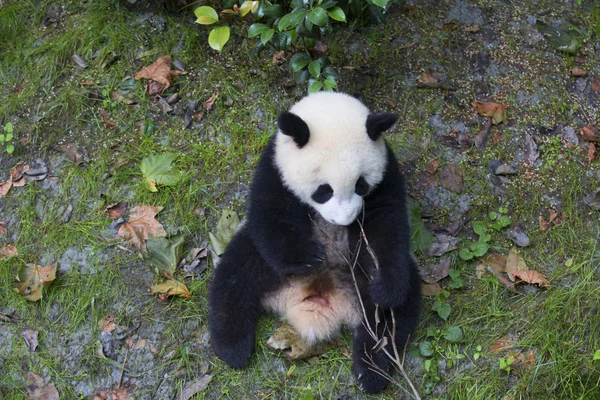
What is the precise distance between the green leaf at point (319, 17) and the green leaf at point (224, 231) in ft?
4.52

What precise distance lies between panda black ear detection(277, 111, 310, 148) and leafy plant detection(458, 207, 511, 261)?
152 cm

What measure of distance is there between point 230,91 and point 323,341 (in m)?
2.05

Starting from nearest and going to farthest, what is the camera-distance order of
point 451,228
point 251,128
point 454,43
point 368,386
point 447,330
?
point 368,386, point 447,330, point 451,228, point 251,128, point 454,43

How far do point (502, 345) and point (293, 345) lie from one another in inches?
48.9

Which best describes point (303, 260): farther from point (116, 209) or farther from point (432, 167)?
point (116, 209)

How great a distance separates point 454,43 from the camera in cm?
519

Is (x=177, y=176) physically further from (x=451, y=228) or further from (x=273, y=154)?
(x=451, y=228)

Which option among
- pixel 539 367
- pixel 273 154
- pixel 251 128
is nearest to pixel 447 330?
pixel 539 367

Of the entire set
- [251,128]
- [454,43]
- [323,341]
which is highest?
[454,43]

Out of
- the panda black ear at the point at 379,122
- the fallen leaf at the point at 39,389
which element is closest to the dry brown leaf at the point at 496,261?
the panda black ear at the point at 379,122

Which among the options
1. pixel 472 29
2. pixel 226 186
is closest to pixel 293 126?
pixel 226 186

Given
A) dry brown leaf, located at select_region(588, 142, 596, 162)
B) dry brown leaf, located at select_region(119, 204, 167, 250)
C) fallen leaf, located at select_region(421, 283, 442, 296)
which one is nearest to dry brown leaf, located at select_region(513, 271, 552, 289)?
fallen leaf, located at select_region(421, 283, 442, 296)

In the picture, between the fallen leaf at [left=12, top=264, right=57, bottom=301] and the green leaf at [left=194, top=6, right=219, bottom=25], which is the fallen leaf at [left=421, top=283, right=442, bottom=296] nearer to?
the green leaf at [left=194, top=6, right=219, bottom=25]

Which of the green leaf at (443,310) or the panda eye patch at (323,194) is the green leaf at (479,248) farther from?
the panda eye patch at (323,194)
